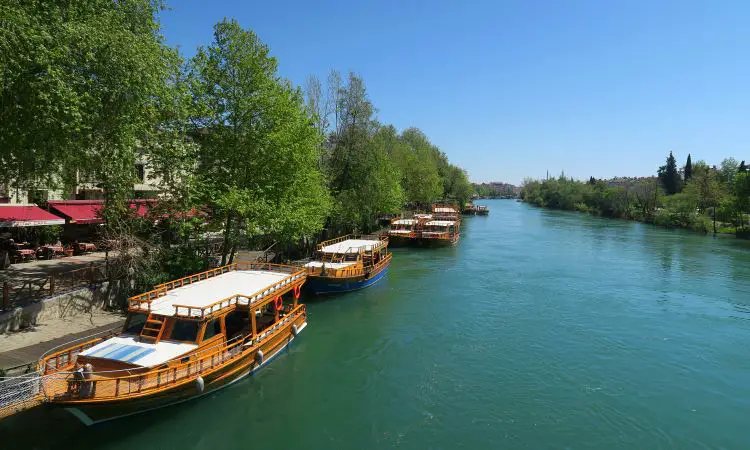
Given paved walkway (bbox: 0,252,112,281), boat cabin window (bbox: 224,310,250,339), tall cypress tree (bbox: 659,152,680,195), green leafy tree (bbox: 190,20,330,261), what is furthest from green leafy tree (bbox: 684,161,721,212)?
paved walkway (bbox: 0,252,112,281)

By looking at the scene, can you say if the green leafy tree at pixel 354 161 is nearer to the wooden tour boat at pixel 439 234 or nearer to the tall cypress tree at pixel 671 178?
the wooden tour boat at pixel 439 234

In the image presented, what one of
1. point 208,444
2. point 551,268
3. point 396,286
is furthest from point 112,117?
point 551,268

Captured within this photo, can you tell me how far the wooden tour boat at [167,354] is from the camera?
38.0 feet

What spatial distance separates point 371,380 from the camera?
644 inches

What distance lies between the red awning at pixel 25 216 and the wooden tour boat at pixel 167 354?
1093cm

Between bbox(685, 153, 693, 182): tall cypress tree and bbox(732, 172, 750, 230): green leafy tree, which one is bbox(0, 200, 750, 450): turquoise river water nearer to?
bbox(732, 172, 750, 230): green leafy tree

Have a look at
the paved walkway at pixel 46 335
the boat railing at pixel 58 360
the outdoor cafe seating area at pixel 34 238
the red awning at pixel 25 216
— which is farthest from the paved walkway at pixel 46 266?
the boat railing at pixel 58 360

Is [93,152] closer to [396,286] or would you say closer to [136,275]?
[136,275]

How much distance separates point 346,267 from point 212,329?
1374 centimetres

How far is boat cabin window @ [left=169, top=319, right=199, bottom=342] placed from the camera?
14297mm

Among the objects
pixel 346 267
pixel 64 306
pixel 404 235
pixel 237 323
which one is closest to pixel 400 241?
pixel 404 235

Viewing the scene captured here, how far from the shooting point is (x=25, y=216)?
24.2 m

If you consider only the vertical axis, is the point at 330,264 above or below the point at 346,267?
above

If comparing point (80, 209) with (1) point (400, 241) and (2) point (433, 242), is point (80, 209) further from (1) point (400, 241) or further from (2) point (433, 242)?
(2) point (433, 242)
